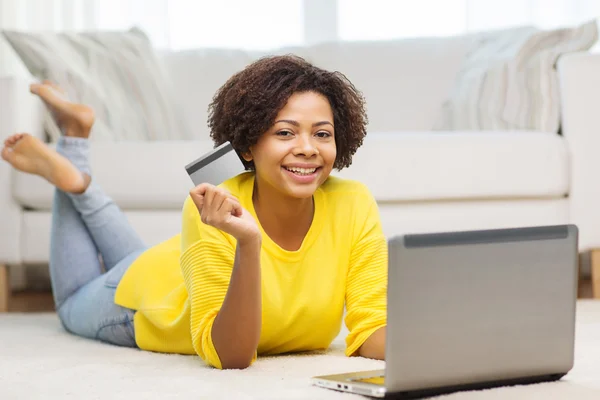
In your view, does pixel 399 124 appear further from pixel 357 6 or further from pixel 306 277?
pixel 306 277

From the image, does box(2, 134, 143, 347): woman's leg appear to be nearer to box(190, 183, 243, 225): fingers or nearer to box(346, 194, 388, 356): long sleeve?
box(346, 194, 388, 356): long sleeve

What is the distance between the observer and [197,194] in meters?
1.21

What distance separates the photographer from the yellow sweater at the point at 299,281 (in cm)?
138

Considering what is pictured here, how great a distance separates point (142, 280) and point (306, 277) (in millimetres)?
381

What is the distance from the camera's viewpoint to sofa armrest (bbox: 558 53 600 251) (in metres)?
2.38

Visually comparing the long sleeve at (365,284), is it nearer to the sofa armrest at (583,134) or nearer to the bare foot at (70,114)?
the bare foot at (70,114)

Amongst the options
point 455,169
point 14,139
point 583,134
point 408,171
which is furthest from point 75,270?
point 583,134

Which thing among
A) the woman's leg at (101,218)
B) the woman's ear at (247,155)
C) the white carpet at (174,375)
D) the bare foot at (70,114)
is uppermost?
the bare foot at (70,114)

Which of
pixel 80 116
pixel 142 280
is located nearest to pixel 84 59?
pixel 80 116

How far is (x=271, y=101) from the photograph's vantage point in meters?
1.41

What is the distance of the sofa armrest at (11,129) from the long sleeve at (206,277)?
1.10 m

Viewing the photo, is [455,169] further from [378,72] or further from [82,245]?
[82,245]

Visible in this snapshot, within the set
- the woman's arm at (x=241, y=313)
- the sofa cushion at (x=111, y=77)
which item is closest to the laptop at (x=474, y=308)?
the woman's arm at (x=241, y=313)

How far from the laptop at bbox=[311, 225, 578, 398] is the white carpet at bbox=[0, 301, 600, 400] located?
4 centimetres
